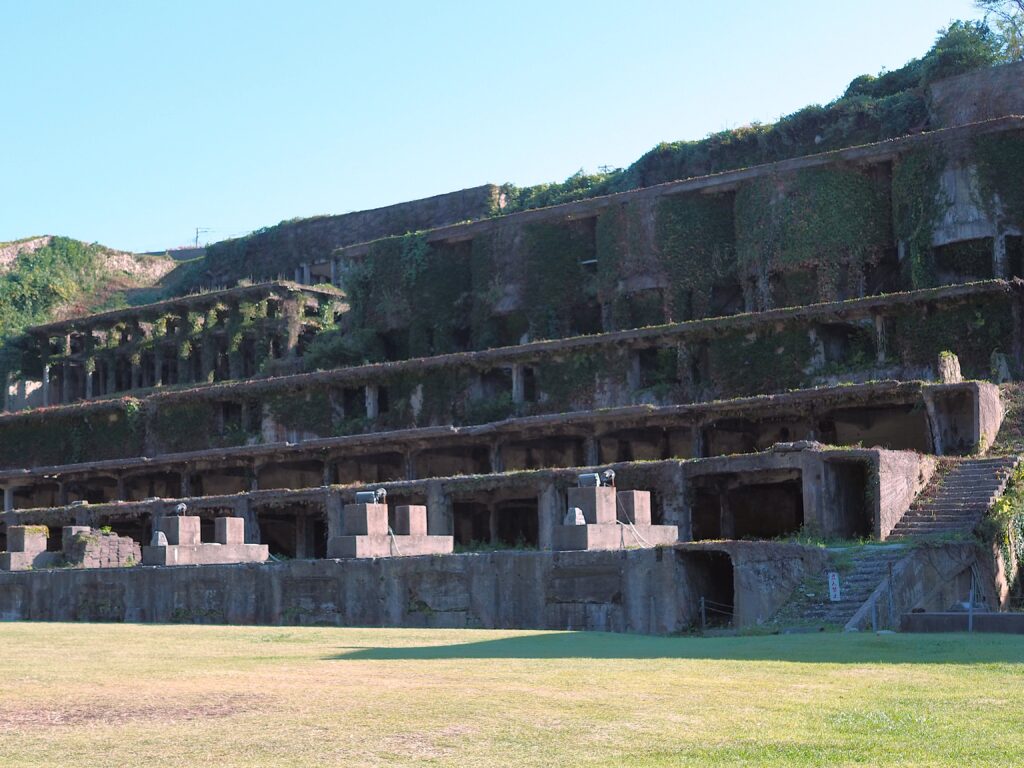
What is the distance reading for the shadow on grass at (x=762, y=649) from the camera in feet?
49.3

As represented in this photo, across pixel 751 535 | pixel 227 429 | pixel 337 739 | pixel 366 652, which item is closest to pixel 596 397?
pixel 751 535

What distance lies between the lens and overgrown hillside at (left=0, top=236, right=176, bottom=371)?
84875 mm

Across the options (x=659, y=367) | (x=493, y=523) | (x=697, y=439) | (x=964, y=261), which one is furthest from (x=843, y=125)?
(x=493, y=523)

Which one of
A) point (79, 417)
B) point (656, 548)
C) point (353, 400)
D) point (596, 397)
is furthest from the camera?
point (79, 417)

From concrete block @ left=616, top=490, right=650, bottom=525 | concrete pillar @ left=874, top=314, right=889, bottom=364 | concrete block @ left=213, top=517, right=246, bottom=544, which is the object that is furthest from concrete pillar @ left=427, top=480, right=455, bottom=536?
concrete pillar @ left=874, top=314, right=889, bottom=364

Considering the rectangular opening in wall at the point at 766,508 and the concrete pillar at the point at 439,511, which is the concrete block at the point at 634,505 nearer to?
the rectangular opening in wall at the point at 766,508

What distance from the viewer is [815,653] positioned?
15719 millimetres

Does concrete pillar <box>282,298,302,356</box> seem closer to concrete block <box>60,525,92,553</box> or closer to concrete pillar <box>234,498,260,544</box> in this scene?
concrete pillar <box>234,498,260,544</box>

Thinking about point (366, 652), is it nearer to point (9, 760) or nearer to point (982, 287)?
point (9, 760)

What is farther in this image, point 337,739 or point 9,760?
point 337,739

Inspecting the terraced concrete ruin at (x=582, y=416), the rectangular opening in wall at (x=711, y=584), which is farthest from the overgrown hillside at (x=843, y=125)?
the rectangular opening in wall at (x=711, y=584)

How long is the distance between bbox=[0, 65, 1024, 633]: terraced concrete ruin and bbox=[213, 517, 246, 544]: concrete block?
31 cm

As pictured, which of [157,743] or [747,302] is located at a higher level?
[747,302]

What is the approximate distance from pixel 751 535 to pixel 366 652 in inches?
939
